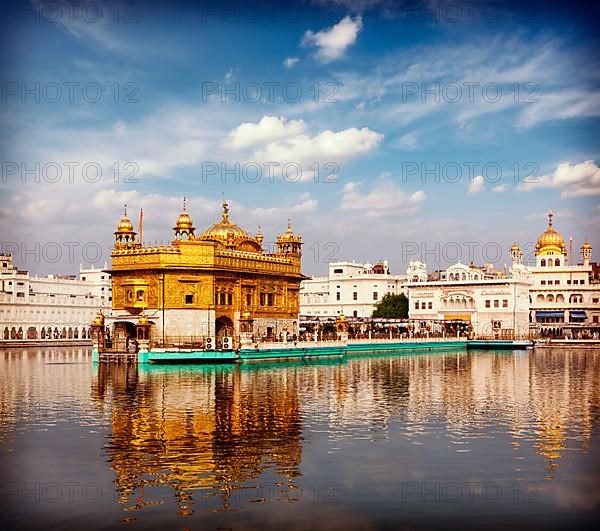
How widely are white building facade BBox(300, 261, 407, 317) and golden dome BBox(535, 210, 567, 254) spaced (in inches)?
727

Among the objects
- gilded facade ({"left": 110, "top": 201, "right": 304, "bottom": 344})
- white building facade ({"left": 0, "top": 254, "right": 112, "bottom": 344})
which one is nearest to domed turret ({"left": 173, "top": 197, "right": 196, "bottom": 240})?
gilded facade ({"left": 110, "top": 201, "right": 304, "bottom": 344})

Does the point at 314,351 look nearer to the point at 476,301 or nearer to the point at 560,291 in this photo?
the point at 476,301

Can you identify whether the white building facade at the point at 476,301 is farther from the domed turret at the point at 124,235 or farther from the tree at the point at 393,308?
the domed turret at the point at 124,235

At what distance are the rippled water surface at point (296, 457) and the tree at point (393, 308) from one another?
61064 mm

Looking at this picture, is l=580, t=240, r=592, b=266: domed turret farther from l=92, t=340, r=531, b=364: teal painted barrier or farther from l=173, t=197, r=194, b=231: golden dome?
l=173, t=197, r=194, b=231: golden dome

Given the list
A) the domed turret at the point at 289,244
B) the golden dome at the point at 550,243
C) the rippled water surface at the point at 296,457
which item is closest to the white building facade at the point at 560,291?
the golden dome at the point at 550,243

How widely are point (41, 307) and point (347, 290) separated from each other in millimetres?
38729

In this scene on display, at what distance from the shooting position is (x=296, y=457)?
55.3ft

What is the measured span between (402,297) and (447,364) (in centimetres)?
4419

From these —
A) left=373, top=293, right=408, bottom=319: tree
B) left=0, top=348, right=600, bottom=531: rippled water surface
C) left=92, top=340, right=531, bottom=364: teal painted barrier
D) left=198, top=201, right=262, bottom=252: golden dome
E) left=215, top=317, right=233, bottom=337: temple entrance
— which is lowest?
left=0, top=348, right=600, bottom=531: rippled water surface

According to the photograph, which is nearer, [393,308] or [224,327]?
[224,327]

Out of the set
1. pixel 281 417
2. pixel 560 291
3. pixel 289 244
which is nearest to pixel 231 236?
pixel 289 244

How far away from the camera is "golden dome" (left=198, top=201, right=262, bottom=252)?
181 ft

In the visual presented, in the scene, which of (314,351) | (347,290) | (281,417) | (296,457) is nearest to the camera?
(296,457)
